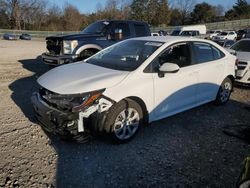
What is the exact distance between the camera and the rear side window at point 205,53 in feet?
17.8

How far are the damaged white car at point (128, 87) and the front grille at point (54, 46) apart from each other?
11.0 feet

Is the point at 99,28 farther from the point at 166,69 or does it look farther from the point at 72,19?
the point at 72,19

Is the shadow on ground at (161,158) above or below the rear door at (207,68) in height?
below

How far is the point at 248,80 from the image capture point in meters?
7.94

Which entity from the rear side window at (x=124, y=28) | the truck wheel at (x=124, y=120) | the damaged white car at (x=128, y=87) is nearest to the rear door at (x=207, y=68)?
the damaged white car at (x=128, y=87)

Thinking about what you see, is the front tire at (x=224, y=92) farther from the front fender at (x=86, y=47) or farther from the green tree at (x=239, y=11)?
the green tree at (x=239, y=11)

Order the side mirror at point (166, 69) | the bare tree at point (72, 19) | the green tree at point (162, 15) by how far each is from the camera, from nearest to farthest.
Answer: the side mirror at point (166, 69), the bare tree at point (72, 19), the green tree at point (162, 15)

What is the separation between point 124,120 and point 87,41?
491 centimetres

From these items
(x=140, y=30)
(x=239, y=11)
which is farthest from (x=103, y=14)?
(x=140, y=30)

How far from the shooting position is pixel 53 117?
394 cm

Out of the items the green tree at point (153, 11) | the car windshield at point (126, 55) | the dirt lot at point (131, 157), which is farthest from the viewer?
the green tree at point (153, 11)

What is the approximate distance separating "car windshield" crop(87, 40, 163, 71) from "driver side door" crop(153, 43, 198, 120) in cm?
27

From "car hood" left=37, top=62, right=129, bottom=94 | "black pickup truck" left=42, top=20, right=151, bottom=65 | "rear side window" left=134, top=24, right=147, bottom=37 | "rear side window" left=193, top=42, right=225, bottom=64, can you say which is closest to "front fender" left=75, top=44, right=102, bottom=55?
"black pickup truck" left=42, top=20, right=151, bottom=65

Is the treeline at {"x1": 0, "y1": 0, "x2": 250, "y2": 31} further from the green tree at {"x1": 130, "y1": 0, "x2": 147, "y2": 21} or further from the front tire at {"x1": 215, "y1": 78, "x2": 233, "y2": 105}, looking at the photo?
the front tire at {"x1": 215, "y1": 78, "x2": 233, "y2": 105}
